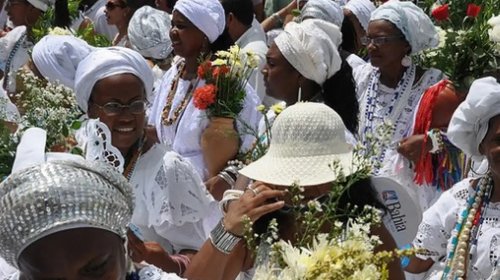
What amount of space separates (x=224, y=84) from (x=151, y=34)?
221 cm

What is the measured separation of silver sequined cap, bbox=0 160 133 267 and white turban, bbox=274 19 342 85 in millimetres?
3304

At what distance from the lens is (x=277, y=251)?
278 cm

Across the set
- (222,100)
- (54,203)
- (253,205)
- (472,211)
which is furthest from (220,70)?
(54,203)

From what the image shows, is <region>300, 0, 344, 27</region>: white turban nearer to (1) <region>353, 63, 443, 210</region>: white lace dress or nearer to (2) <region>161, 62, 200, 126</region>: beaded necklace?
(1) <region>353, 63, 443, 210</region>: white lace dress

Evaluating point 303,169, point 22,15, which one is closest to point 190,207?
point 303,169

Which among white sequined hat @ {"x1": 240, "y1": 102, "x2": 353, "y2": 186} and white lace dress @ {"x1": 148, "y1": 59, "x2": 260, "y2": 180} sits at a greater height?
white sequined hat @ {"x1": 240, "y1": 102, "x2": 353, "y2": 186}

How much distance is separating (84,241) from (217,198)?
10.2ft

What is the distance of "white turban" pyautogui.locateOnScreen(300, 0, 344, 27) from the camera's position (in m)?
9.08

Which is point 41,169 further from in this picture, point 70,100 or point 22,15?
point 22,15

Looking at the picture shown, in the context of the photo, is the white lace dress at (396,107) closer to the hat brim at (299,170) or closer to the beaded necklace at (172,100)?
the beaded necklace at (172,100)

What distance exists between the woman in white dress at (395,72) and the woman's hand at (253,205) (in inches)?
127

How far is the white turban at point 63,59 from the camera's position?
598cm

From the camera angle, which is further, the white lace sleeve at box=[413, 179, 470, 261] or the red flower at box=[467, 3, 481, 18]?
the red flower at box=[467, 3, 481, 18]

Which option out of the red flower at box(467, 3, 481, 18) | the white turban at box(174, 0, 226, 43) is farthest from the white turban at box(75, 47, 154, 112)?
the red flower at box(467, 3, 481, 18)
